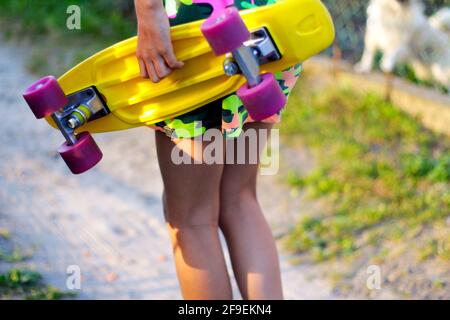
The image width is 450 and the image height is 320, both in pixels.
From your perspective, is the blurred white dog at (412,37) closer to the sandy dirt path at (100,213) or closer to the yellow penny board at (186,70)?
the sandy dirt path at (100,213)

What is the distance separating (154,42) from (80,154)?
34 centimetres

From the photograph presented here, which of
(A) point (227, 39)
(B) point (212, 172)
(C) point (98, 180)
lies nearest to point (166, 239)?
(C) point (98, 180)

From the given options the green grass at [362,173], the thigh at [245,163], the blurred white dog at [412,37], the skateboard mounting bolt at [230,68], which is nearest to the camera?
the skateboard mounting bolt at [230,68]

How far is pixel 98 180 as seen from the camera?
139 inches

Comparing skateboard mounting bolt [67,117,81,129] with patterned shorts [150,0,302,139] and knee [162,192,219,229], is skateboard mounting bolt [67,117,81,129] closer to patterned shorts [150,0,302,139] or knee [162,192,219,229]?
patterned shorts [150,0,302,139]

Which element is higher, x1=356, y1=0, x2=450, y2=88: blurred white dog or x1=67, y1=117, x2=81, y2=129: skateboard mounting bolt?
x1=67, y1=117, x2=81, y2=129: skateboard mounting bolt

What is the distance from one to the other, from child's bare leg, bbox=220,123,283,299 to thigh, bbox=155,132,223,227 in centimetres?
8

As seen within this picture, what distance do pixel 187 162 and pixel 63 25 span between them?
11.2ft

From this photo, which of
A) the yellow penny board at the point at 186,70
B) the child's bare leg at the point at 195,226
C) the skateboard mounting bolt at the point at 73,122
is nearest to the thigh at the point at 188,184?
the child's bare leg at the point at 195,226

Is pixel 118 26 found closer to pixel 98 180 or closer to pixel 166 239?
pixel 98 180

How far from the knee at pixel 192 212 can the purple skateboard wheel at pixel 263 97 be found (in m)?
0.43

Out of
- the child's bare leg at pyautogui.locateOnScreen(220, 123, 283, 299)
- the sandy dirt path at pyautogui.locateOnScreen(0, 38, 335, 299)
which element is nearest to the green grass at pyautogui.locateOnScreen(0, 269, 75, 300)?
the sandy dirt path at pyautogui.locateOnScreen(0, 38, 335, 299)

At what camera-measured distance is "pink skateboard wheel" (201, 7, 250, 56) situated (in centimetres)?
156

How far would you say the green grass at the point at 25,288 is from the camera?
2.55 metres
